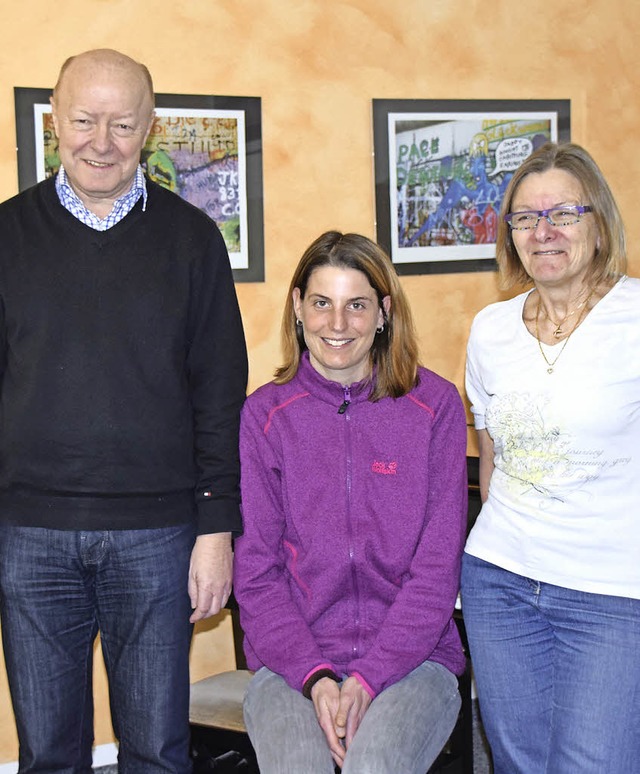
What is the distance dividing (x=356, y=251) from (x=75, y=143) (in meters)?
0.61

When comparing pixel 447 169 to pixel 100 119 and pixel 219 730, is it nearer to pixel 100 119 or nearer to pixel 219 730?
pixel 100 119

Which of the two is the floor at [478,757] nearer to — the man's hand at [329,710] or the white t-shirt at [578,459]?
the man's hand at [329,710]

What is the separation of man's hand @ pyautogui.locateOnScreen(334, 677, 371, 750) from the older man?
32 cm

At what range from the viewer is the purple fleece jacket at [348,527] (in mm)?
2008

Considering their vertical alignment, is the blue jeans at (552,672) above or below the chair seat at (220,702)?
above

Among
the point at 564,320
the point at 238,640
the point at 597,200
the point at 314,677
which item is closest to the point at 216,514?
the point at 314,677

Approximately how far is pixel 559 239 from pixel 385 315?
426 mm

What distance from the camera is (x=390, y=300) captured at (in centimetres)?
214

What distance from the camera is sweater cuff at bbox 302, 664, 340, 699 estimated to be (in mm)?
1928

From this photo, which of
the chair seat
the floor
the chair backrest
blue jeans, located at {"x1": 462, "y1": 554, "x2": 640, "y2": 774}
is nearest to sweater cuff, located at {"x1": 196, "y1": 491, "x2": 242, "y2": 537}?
blue jeans, located at {"x1": 462, "y1": 554, "x2": 640, "y2": 774}

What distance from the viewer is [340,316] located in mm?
2068

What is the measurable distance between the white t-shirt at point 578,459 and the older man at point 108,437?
0.57 meters

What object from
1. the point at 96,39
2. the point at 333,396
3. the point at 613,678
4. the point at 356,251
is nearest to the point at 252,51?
the point at 96,39

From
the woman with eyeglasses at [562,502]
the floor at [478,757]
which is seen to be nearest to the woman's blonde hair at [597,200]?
the woman with eyeglasses at [562,502]
